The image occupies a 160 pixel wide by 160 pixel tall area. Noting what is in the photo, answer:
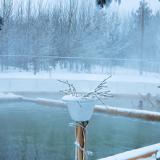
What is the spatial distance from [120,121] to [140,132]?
1428 millimetres

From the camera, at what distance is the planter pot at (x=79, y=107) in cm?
379

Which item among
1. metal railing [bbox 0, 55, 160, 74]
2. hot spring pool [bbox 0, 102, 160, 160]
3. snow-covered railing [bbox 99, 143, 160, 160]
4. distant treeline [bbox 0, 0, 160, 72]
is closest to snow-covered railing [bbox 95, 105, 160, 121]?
hot spring pool [bbox 0, 102, 160, 160]

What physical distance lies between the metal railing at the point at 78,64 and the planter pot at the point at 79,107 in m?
18.9

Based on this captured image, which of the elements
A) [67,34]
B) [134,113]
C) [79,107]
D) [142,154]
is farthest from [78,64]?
[79,107]

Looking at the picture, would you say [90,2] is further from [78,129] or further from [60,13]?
[78,129]

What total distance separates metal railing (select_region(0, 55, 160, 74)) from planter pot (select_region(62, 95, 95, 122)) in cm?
1891

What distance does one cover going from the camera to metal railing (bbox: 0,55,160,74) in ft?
78.6

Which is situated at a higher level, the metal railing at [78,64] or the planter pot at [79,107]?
the planter pot at [79,107]

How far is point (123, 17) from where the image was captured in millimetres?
40375

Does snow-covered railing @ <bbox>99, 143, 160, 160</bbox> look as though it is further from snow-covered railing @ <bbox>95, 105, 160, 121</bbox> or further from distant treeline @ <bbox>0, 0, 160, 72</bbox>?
distant treeline @ <bbox>0, 0, 160, 72</bbox>

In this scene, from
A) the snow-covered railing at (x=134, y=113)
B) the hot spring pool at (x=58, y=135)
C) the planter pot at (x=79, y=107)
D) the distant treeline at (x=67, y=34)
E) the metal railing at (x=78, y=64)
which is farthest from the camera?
the distant treeline at (x=67, y=34)

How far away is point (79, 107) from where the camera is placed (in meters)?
3.79

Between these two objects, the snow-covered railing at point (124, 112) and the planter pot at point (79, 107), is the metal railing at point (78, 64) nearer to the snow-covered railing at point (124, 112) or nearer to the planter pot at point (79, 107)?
the snow-covered railing at point (124, 112)

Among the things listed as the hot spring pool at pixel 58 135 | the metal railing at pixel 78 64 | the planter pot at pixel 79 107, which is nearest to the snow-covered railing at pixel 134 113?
the hot spring pool at pixel 58 135
